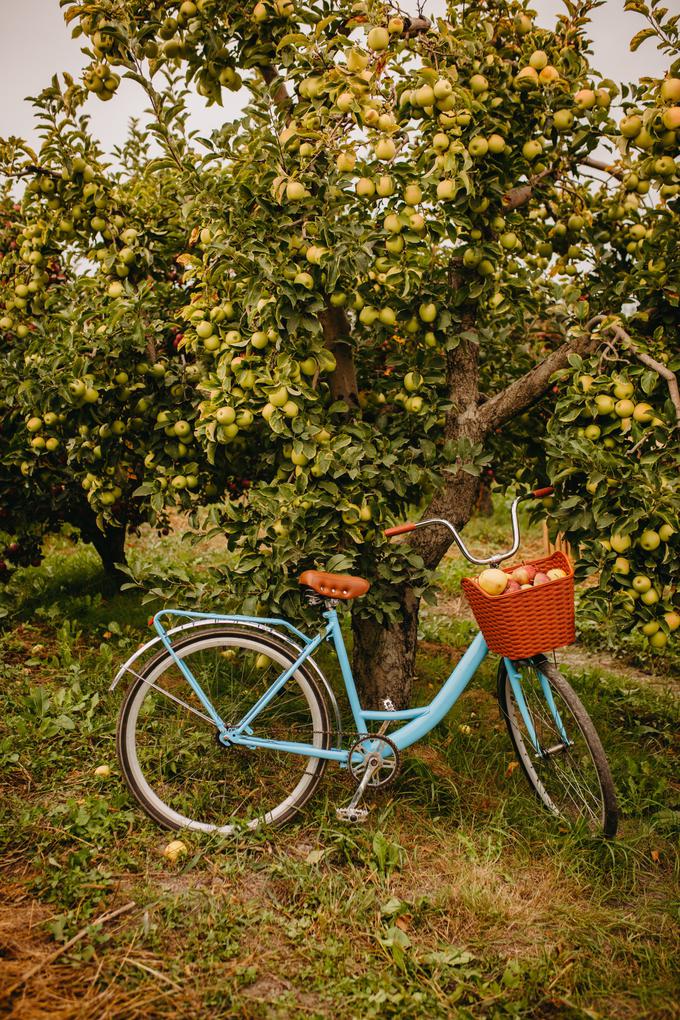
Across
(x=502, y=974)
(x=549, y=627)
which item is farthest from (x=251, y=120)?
(x=502, y=974)

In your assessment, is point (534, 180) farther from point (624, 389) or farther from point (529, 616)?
point (529, 616)

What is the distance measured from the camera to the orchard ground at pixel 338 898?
5.90ft

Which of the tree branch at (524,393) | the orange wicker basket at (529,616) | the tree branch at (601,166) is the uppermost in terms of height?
the tree branch at (601,166)

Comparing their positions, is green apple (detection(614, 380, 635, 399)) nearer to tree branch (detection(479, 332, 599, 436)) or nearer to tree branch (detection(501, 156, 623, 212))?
tree branch (detection(479, 332, 599, 436))

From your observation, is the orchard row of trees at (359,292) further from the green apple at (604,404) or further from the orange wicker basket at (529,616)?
the orange wicker basket at (529,616)

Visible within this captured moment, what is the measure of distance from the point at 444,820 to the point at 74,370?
7.22ft

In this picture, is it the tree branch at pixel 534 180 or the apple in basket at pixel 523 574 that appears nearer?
the apple in basket at pixel 523 574

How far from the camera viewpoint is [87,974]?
1.79 m

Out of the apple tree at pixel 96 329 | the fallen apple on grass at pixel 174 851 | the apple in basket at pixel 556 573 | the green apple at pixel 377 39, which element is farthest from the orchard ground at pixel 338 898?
the green apple at pixel 377 39

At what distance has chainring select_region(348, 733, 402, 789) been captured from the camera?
7.84 feet

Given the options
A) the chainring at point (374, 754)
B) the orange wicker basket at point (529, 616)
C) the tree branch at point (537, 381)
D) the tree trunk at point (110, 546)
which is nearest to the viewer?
the orange wicker basket at point (529, 616)

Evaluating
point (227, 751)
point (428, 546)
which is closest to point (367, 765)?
point (227, 751)

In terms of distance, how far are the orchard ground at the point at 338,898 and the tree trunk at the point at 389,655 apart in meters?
0.26

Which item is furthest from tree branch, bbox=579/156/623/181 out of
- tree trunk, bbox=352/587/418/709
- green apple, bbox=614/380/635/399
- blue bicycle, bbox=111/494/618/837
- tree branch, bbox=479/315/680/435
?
tree trunk, bbox=352/587/418/709
